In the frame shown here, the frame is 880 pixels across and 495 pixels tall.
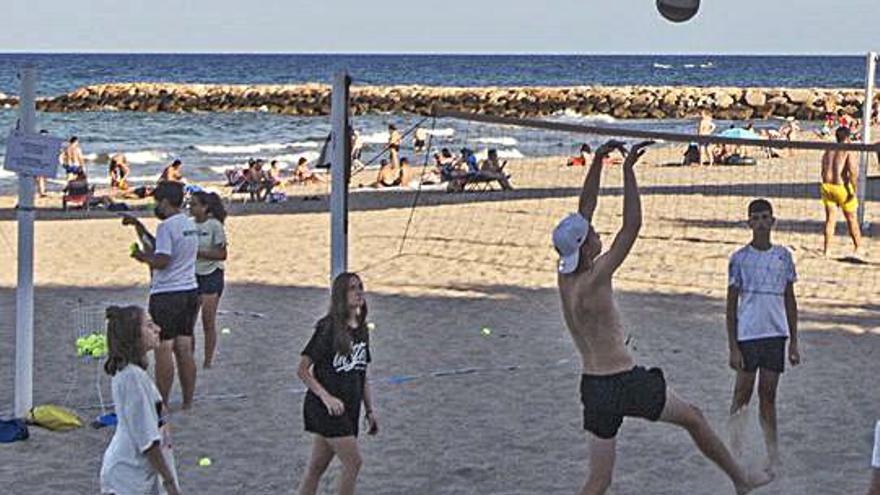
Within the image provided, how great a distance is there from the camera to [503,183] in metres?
23.9

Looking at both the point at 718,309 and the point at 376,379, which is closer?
the point at 376,379

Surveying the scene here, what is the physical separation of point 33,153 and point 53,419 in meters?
1.54

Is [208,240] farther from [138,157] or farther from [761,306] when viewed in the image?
[138,157]

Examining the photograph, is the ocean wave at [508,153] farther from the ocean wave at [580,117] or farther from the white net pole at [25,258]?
the white net pole at [25,258]

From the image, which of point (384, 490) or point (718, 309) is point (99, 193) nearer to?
point (718, 309)

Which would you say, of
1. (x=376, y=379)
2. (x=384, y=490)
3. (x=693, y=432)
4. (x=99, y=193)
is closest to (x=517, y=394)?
(x=376, y=379)

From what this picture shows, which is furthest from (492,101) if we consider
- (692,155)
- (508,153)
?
(692,155)

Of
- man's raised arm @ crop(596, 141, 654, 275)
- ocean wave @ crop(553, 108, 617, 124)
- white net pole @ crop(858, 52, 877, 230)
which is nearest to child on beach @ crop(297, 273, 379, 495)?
man's raised arm @ crop(596, 141, 654, 275)

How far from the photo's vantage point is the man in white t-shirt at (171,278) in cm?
806

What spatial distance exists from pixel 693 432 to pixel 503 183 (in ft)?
58.2

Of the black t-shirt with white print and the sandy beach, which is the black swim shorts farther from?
the sandy beach

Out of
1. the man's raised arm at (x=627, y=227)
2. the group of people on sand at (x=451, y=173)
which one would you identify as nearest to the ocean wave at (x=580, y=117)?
the group of people on sand at (x=451, y=173)

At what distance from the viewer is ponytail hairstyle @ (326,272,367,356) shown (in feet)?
19.9

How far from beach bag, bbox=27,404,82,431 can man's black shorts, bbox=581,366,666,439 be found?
3.46m
